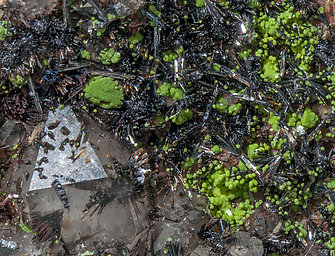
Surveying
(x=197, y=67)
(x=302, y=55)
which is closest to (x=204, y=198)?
(x=197, y=67)

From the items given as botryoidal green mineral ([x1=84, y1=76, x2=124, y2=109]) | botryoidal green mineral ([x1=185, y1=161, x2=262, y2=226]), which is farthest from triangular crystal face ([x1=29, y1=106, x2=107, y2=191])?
botryoidal green mineral ([x1=185, y1=161, x2=262, y2=226])

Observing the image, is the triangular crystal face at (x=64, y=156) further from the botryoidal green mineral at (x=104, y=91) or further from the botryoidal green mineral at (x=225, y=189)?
the botryoidal green mineral at (x=225, y=189)

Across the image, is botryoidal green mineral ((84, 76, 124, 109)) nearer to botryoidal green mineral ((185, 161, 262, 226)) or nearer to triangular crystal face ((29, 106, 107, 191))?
triangular crystal face ((29, 106, 107, 191))

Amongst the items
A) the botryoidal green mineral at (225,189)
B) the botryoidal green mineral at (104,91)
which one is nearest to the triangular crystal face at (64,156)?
the botryoidal green mineral at (104,91)

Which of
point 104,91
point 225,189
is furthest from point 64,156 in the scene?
point 225,189

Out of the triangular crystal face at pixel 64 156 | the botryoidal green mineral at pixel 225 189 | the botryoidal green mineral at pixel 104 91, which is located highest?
the botryoidal green mineral at pixel 104 91

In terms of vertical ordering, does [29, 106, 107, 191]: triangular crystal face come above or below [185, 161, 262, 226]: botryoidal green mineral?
above
